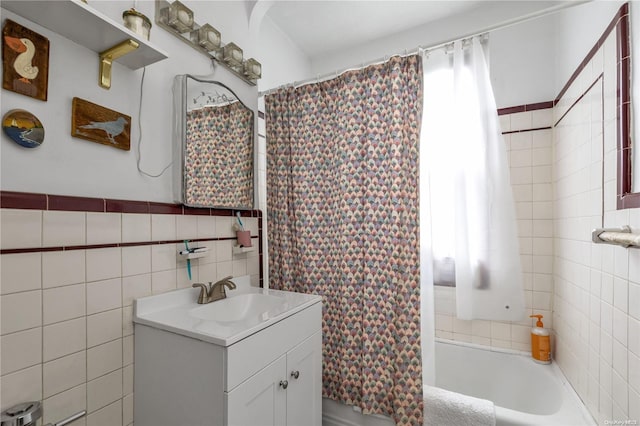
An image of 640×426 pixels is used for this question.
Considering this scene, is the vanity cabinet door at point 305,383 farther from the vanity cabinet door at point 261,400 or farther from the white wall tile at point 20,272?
the white wall tile at point 20,272

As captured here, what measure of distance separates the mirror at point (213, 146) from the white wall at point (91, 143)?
0.21 ft

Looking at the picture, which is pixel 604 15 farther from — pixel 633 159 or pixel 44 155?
pixel 44 155

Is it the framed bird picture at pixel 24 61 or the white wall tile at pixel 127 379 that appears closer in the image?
the framed bird picture at pixel 24 61

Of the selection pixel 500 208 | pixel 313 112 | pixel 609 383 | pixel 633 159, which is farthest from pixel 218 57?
pixel 609 383

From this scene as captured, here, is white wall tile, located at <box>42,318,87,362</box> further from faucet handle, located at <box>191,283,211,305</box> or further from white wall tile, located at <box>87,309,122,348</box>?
faucet handle, located at <box>191,283,211,305</box>

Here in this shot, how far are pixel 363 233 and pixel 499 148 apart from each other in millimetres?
855

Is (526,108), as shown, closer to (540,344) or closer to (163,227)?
(540,344)

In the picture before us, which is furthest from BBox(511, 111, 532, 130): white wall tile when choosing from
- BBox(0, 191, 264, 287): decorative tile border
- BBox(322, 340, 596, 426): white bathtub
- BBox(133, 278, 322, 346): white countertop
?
BBox(0, 191, 264, 287): decorative tile border

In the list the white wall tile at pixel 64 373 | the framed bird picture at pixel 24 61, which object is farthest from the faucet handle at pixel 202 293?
the framed bird picture at pixel 24 61

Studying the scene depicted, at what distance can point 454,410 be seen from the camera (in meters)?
1.41

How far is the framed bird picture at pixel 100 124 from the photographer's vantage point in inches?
39.2

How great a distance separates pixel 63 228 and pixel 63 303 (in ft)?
0.79

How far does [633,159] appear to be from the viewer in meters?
1.06

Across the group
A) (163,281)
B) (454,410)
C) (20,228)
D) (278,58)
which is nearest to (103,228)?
(20,228)
